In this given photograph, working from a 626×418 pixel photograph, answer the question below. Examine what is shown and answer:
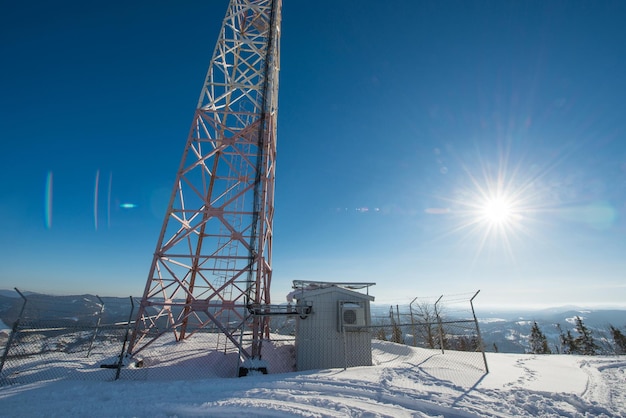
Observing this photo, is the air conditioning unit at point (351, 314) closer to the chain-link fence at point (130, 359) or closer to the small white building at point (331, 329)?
the small white building at point (331, 329)

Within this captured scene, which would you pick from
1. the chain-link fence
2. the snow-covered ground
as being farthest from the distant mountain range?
the snow-covered ground

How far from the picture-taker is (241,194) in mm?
12055

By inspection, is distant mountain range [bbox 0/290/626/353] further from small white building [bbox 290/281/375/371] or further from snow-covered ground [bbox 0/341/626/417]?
snow-covered ground [bbox 0/341/626/417]

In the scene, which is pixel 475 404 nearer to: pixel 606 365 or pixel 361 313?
pixel 361 313

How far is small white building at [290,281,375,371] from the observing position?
35.5ft

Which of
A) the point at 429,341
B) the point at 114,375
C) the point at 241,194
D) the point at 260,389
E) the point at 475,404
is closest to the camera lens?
the point at 475,404

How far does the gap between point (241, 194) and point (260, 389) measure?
801cm

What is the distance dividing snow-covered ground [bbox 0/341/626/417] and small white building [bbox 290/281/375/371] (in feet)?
9.58

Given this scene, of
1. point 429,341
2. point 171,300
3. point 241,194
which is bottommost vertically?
point 429,341

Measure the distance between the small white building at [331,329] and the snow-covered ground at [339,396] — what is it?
9.58 feet

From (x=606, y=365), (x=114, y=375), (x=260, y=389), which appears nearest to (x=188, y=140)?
(x=114, y=375)

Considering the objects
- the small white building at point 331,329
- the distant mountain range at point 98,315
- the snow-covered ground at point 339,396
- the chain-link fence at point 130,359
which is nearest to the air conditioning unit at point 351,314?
the small white building at point 331,329

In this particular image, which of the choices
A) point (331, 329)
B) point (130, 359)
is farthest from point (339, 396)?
point (130, 359)

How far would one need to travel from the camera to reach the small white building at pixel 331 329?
35.5ft
